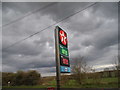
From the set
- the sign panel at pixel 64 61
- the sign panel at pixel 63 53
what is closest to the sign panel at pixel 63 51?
the sign panel at pixel 63 53

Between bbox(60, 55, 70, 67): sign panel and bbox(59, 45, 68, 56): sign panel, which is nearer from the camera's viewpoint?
bbox(60, 55, 70, 67): sign panel

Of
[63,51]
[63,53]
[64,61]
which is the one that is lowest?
[64,61]


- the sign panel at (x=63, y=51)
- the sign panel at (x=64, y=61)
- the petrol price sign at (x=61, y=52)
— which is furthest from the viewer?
the sign panel at (x=63, y=51)

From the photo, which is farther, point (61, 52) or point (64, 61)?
point (64, 61)

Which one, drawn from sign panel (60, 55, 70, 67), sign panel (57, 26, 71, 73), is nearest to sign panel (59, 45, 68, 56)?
sign panel (57, 26, 71, 73)

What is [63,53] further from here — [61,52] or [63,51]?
[61,52]

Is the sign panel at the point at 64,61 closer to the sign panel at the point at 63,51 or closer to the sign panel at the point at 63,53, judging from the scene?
the sign panel at the point at 63,53

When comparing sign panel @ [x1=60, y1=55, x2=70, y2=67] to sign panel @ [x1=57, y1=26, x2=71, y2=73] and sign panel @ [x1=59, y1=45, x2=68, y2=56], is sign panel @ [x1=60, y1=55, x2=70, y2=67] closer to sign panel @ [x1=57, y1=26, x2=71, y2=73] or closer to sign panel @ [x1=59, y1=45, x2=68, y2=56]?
sign panel @ [x1=57, y1=26, x2=71, y2=73]

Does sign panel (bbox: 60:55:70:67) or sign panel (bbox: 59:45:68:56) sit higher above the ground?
sign panel (bbox: 59:45:68:56)

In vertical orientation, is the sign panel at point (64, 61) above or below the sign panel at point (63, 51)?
below

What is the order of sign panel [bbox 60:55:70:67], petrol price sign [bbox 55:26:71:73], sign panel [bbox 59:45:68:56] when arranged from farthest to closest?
sign panel [bbox 59:45:68:56]
sign panel [bbox 60:55:70:67]
petrol price sign [bbox 55:26:71:73]

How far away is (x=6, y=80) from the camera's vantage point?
29.4 meters

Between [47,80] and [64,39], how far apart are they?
72.2 ft

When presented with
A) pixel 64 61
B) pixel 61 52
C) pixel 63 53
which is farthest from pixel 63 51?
pixel 64 61
